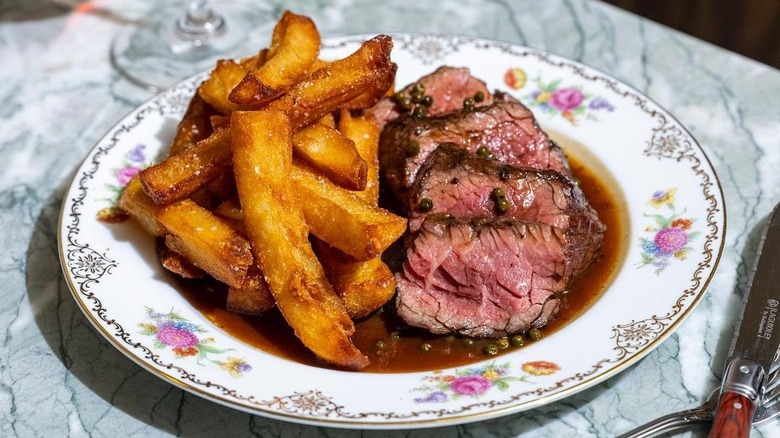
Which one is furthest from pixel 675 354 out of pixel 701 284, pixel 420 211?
pixel 420 211

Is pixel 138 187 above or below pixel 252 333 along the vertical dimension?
above

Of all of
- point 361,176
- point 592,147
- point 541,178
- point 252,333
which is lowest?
point 252,333

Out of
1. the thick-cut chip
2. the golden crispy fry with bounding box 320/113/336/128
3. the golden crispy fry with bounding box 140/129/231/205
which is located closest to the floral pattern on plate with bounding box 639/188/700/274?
the golden crispy fry with bounding box 320/113/336/128

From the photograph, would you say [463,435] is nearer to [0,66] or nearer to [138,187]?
[138,187]

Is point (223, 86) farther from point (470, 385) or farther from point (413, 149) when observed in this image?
point (470, 385)

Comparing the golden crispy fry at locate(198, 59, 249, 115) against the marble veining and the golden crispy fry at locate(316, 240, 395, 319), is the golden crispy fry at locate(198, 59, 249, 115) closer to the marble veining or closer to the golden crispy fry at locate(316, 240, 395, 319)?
the golden crispy fry at locate(316, 240, 395, 319)

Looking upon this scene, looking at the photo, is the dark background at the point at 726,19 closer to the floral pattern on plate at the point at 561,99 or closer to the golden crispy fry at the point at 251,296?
the floral pattern on plate at the point at 561,99

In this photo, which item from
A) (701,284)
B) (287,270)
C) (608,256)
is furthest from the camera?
(608,256)

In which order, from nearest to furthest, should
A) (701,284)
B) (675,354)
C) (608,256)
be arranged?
(701,284)
(675,354)
(608,256)
